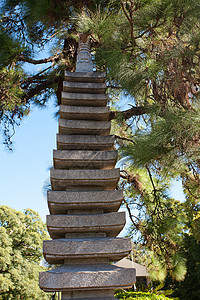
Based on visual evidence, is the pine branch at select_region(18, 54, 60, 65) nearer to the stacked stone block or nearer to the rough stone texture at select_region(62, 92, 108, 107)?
the stacked stone block

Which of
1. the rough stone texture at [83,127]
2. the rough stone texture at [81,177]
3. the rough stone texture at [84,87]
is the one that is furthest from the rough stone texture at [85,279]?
the rough stone texture at [84,87]

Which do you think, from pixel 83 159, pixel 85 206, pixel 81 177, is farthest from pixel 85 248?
pixel 83 159

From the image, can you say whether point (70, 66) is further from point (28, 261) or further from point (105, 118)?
point (28, 261)

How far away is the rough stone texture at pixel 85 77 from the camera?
8.77 ft

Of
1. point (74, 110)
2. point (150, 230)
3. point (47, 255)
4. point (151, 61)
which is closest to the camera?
point (47, 255)

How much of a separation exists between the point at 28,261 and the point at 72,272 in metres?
10.8

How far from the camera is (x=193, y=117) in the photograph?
6.56 ft

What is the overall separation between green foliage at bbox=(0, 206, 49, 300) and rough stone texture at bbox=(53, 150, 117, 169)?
30.9 ft

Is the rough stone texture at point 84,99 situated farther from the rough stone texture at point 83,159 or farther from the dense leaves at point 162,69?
the rough stone texture at point 83,159

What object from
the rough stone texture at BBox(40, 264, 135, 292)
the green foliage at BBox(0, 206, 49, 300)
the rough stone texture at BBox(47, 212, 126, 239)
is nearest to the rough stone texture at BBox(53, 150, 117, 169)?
the rough stone texture at BBox(47, 212, 126, 239)

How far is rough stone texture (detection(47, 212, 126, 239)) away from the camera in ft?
6.52

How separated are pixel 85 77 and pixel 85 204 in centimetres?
118

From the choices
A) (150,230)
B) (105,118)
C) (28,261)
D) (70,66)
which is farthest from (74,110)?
(28,261)

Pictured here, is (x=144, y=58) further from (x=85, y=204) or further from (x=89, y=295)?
(x=89, y=295)
